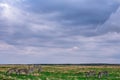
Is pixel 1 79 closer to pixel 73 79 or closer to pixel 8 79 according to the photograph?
pixel 8 79

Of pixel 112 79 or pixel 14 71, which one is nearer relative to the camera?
pixel 112 79

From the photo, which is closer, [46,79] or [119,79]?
[46,79]

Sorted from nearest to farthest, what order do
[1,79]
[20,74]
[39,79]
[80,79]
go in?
[1,79] → [39,79] → [80,79] → [20,74]

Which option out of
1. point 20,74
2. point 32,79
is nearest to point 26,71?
point 20,74

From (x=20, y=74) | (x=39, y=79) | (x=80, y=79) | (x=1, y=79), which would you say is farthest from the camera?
(x=20, y=74)

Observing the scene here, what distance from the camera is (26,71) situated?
52.4 metres

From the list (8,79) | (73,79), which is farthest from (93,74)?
(8,79)

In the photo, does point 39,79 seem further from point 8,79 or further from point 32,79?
point 8,79

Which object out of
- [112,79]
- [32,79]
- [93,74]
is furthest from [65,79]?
[93,74]

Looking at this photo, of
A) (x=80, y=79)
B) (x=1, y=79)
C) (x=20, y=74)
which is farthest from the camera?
(x=20, y=74)

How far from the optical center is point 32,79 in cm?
4234

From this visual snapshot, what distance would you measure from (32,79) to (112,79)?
1277cm

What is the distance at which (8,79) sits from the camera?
38.8 meters

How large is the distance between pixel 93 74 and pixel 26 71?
11991 millimetres
